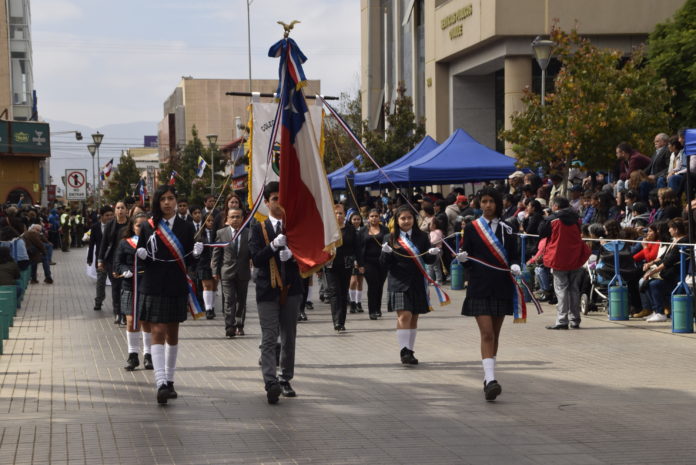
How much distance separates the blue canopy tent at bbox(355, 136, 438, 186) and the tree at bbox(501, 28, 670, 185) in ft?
16.8

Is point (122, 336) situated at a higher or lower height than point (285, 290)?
lower

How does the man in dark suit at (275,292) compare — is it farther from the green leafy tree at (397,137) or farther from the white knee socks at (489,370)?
the green leafy tree at (397,137)

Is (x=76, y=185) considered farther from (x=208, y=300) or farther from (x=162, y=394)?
(x=162, y=394)

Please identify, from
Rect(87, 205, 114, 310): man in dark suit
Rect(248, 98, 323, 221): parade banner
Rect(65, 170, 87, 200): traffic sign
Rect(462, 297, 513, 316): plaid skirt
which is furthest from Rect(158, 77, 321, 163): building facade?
Rect(462, 297, 513, 316): plaid skirt

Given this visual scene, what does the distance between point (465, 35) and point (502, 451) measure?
3234 centimetres

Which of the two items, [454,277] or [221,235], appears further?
[454,277]

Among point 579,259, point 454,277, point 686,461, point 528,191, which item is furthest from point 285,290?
point 454,277

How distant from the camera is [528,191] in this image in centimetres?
2128

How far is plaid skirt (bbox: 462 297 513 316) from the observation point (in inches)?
382

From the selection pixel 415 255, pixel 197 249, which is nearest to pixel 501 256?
pixel 415 255

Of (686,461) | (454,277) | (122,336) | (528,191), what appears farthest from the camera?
(454,277)

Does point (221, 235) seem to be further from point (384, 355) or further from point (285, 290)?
point (285, 290)

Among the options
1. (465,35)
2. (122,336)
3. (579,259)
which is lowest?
(122,336)

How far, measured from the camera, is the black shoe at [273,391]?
9239 millimetres
